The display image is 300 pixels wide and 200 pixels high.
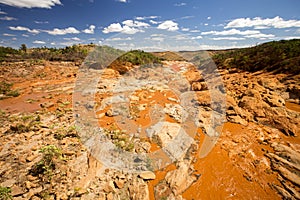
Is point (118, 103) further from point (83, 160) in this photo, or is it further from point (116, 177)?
point (116, 177)

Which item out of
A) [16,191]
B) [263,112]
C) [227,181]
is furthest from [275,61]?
[16,191]

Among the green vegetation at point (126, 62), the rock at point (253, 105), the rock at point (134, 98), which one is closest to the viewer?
the rock at point (253, 105)

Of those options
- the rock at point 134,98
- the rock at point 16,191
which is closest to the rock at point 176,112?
the rock at point 134,98

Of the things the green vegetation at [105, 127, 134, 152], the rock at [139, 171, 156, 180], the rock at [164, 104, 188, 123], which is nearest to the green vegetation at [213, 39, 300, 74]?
the rock at [164, 104, 188, 123]

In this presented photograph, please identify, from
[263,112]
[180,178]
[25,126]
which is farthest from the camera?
[263,112]

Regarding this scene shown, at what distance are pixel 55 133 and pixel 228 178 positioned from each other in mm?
5911

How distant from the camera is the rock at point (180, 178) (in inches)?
169

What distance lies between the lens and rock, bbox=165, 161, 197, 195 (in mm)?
4280

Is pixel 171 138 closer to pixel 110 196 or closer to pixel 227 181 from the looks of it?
pixel 227 181

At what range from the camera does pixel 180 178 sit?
4.50 metres

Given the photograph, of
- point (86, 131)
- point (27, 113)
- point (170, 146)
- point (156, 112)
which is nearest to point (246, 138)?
point (170, 146)

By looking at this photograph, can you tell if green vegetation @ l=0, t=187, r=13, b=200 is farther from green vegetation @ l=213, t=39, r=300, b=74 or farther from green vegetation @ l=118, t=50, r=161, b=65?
green vegetation @ l=118, t=50, r=161, b=65

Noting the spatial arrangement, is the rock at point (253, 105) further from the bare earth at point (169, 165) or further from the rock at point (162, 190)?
the rock at point (162, 190)

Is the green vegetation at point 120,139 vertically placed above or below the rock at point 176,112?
below
